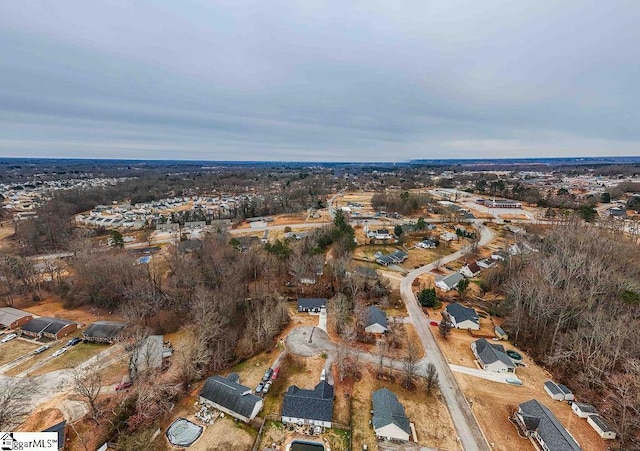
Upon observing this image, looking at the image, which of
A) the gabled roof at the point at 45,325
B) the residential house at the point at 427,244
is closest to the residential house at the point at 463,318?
the residential house at the point at 427,244

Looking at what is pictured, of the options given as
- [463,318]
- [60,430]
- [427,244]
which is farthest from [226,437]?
[427,244]

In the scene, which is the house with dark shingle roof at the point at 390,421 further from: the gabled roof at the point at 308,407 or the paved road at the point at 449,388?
the paved road at the point at 449,388

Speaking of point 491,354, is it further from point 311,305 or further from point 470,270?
point 470,270

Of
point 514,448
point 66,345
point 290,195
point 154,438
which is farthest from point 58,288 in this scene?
point 290,195

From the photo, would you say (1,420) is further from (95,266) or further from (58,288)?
(58,288)

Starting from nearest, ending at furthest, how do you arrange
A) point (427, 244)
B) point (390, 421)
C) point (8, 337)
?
point (390, 421)
point (8, 337)
point (427, 244)

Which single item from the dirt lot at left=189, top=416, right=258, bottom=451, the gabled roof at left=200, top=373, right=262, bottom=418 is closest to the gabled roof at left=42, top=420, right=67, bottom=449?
the dirt lot at left=189, top=416, right=258, bottom=451
